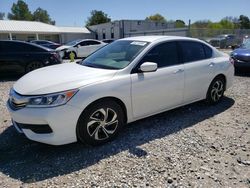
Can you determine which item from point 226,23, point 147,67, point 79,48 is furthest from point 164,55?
point 226,23

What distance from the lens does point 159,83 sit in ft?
13.4

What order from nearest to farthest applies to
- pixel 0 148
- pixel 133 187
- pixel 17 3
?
1. pixel 133 187
2. pixel 0 148
3. pixel 17 3

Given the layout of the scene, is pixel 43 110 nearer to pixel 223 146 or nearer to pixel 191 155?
pixel 191 155

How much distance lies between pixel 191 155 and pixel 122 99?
1263 mm

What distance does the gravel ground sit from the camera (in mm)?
2869

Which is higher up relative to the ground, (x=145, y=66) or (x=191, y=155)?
(x=145, y=66)

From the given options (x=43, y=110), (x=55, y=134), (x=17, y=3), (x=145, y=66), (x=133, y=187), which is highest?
(x=17, y=3)

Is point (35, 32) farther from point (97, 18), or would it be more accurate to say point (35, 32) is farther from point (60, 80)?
point (60, 80)

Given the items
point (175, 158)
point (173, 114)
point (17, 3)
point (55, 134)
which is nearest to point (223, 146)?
point (175, 158)

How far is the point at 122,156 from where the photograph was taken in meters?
3.37

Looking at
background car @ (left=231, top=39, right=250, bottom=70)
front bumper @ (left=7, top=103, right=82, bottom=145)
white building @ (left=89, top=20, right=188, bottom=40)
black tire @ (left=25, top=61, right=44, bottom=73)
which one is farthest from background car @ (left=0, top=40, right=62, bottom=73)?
white building @ (left=89, top=20, right=188, bottom=40)

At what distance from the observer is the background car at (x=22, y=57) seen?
27.6 feet

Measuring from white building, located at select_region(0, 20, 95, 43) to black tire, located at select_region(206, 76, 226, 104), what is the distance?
3937cm

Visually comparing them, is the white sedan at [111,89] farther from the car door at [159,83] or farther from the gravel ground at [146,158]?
the gravel ground at [146,158]
